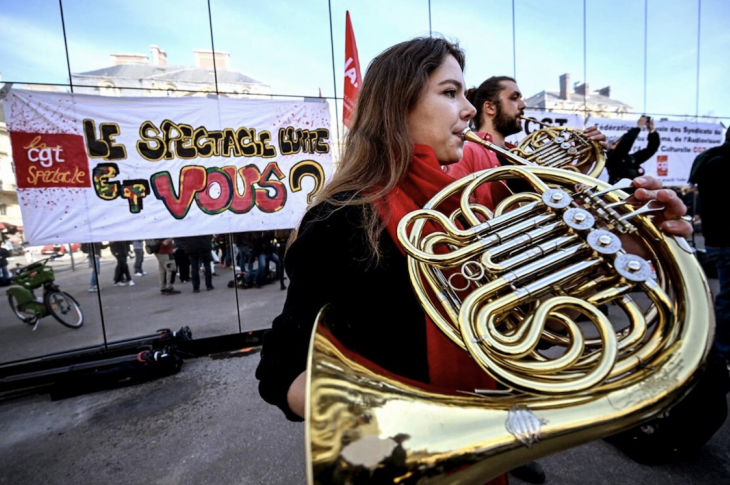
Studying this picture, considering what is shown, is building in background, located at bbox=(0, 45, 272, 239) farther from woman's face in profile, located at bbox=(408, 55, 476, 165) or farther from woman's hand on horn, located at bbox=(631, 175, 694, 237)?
woman's hand on horn, located at bbox=(631, 175, 694, 237)

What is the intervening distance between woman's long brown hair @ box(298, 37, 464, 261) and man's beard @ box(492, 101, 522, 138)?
4.88 ft

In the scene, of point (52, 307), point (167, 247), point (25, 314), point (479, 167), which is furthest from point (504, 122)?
point (25, 314)

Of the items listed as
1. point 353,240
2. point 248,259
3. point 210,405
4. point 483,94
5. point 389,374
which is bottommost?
point 210,405

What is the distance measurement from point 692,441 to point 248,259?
4258 millimetres

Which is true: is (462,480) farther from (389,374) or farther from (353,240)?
(353,240)

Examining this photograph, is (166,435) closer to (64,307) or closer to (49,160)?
(64,307)

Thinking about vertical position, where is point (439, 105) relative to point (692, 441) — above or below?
above

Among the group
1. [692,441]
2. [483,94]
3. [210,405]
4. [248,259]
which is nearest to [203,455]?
[210,405]

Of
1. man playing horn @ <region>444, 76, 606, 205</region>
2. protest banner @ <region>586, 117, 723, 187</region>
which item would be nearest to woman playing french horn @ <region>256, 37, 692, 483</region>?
man playing horn @ <region>444, 76, 606, 205</region>

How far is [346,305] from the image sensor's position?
86 cm

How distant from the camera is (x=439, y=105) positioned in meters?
1.01

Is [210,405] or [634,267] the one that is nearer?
[634,267]

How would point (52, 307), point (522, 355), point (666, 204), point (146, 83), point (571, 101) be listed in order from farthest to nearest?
point (571, 101) < point (52, 307) < point (146, 83) < point (666, 204) < point (522, 355)

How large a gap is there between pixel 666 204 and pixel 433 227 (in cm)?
54
